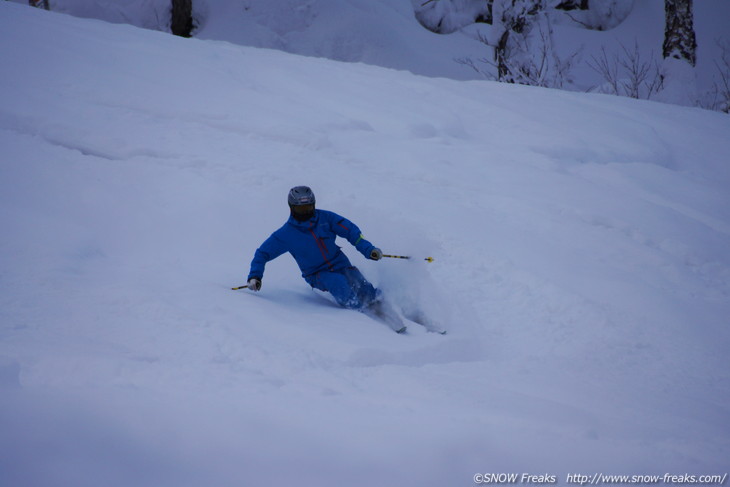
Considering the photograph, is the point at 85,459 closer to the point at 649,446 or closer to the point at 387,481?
the point at 387,481

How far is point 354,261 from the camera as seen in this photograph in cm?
559

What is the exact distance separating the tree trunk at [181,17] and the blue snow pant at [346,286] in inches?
567

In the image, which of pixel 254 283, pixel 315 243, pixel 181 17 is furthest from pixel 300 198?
pixel 181 17

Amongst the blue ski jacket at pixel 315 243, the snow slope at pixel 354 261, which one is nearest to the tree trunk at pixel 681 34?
the snow slope at pixel 354 261

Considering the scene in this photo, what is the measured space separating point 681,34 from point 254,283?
12.2 metres

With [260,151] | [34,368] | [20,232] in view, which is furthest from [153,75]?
[34,368]

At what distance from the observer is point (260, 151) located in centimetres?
695

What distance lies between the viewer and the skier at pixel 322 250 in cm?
474

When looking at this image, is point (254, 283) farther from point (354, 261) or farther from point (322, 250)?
point (354, 261)

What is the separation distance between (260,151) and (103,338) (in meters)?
3.90

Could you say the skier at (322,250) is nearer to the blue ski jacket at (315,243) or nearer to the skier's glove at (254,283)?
the blue ski jacket at (315,243)

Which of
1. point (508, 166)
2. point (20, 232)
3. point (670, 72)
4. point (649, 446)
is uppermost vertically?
point (670, 72)

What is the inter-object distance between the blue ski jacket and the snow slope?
36 cm

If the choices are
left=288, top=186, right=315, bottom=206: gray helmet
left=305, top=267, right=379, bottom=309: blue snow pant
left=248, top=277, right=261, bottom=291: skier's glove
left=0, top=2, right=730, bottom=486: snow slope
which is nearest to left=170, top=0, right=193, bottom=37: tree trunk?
left=0, top=2, right=730, bottom=486: snow slope
